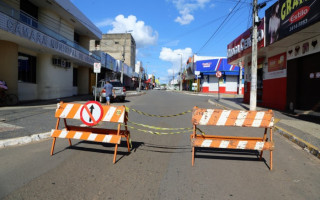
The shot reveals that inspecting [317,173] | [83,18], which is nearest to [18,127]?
[317,173]

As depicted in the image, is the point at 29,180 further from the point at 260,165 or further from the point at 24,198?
the point at 260,165

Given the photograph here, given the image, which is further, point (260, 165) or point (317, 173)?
point (260, 165)

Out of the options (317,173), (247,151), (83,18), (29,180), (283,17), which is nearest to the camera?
(29,180)

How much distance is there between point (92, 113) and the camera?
5191 millimetres

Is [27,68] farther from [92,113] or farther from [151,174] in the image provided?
[151,174]

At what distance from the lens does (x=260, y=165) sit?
190 inches

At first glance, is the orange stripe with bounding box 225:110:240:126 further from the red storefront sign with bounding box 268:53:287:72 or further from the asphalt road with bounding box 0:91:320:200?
the red storefront sign with bounding box 268:53:287:72

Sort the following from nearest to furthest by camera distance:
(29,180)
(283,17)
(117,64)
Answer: (29,180) < (283,17) < (117,64)

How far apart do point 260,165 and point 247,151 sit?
992 mm

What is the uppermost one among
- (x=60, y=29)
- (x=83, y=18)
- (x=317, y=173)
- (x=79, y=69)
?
(x=83, y=18)

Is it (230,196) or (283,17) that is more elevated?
(283,17)

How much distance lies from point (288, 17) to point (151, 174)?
34.7 feet

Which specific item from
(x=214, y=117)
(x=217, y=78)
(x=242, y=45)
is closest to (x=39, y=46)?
(x=242, y=45)

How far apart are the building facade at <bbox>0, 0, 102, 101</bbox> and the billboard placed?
44.7ft
